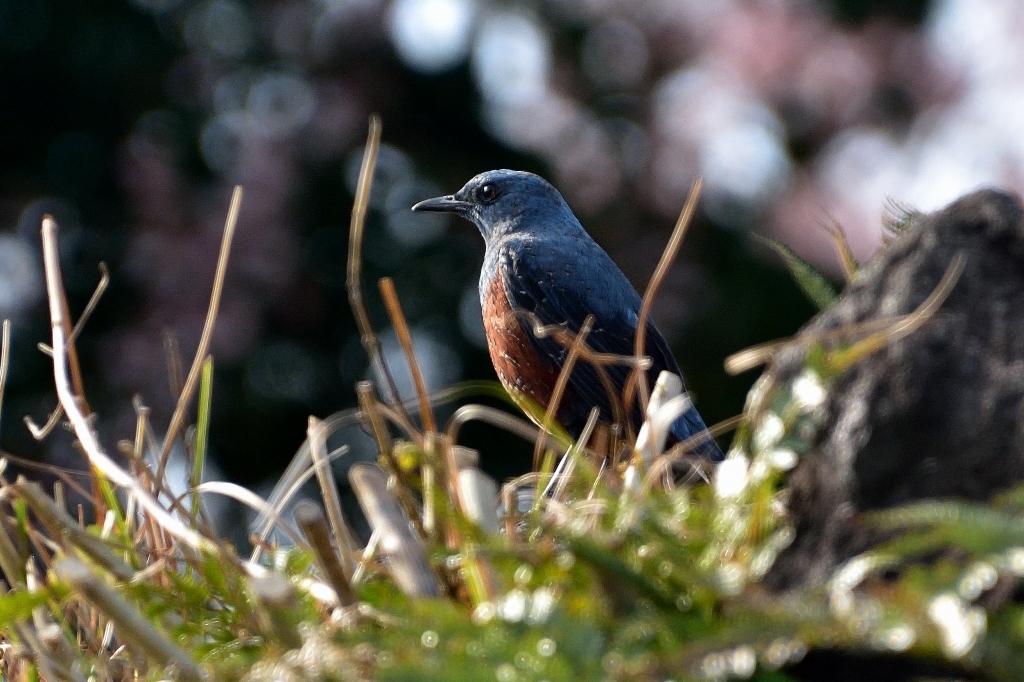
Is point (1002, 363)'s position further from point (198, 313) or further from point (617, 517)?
point (198, 313)

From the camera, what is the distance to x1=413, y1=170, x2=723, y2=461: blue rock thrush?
13.8 ft

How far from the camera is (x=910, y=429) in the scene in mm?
1339

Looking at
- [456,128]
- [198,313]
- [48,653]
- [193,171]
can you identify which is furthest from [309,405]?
[48,653]

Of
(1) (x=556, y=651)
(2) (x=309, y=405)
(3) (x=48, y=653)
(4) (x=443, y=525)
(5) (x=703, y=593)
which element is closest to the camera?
(1) (x=556, y=651)

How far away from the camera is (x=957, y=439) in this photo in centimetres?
133

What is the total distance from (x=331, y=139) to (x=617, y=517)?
6391mm

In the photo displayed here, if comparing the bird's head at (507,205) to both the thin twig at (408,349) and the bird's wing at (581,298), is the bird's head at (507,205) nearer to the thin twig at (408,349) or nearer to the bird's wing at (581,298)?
the bird's wing at (581,298)

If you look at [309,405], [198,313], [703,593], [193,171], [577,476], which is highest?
[703,593]

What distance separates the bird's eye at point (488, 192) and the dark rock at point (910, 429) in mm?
3894

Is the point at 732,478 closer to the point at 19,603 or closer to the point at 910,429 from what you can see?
the point at 910,429

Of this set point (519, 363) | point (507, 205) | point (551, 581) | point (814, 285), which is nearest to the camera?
point (551, 581)

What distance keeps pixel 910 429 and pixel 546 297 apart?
10.8 ft

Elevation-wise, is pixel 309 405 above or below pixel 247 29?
below

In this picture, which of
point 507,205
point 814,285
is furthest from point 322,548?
point 507,205
